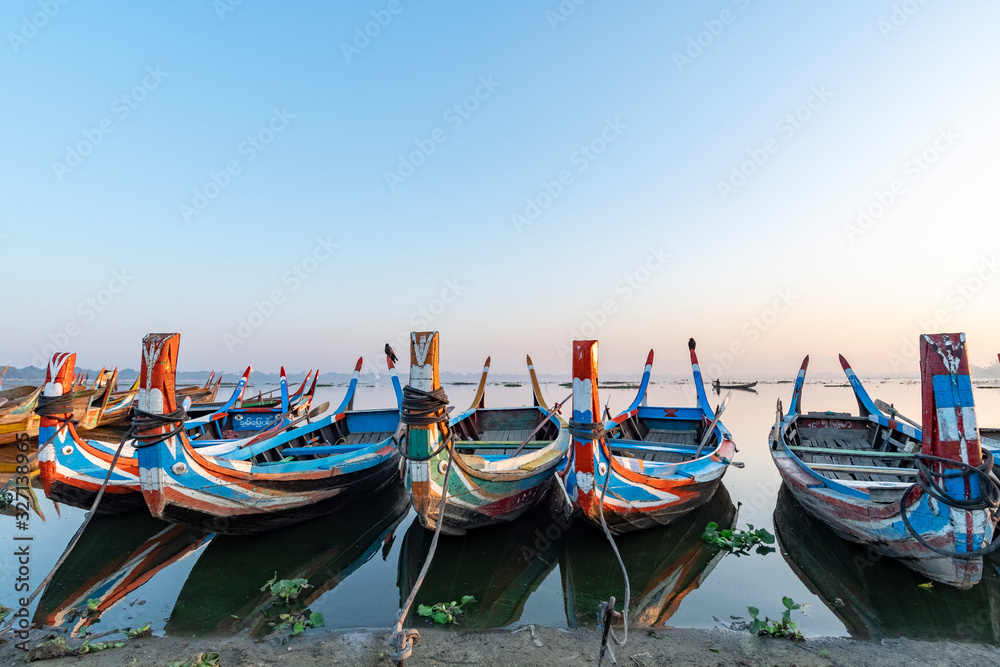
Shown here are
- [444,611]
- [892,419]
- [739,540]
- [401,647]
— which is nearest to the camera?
[401,647]

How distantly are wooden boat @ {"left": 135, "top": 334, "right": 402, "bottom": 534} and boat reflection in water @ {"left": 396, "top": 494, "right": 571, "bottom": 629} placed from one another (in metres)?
1.54

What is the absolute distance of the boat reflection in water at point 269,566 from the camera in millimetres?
5305

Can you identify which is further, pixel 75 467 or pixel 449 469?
pixel 75 467

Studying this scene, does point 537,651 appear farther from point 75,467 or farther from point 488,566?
point 75,467

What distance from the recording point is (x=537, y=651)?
446 centimetres

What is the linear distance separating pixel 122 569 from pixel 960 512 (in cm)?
1047

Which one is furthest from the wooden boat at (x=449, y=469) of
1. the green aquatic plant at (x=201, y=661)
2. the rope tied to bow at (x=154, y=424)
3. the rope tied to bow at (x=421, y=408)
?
the rope tied to bow at (x=154, y=424)

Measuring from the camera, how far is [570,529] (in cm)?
798

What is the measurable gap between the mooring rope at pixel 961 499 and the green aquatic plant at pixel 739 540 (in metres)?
2.62

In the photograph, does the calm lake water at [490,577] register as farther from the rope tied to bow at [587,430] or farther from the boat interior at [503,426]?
the boat interior at [503,426]

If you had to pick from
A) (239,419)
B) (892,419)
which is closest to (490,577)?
(892,419)

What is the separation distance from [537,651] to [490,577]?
1.99 meters

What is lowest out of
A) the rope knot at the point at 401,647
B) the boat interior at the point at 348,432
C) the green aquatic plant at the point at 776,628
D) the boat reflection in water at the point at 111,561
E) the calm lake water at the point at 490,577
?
the boat reflection in water at the point at 111,561

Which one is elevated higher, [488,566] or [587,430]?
[587,430]
